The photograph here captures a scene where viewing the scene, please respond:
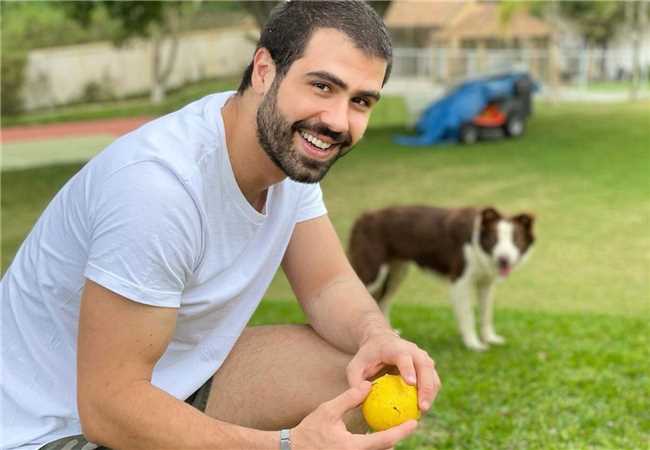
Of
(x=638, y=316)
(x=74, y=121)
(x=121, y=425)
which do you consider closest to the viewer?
(x=121, y=425)

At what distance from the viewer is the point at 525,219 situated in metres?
5.95

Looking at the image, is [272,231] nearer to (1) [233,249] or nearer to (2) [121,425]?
(1) [233,249]

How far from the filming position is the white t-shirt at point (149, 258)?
213 cm

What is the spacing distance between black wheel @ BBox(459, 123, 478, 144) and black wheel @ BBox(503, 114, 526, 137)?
61 cm

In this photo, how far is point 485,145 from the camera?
16.5 metres

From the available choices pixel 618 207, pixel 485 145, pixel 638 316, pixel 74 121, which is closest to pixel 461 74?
pixel 74 121

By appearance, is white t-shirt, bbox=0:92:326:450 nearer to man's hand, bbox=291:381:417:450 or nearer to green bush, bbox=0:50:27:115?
man's hand, bbox=291:381:417:450

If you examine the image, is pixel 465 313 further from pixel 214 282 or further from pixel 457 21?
pixel 457 21

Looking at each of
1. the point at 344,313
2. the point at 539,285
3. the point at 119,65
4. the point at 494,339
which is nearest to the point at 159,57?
the point at 119,65

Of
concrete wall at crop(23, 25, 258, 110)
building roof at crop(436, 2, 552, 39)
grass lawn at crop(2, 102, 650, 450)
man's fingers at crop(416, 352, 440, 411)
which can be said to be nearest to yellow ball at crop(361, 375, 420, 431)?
man's fingers at crop(416, 352, 440, 411)

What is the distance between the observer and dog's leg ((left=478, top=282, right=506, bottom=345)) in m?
6.00

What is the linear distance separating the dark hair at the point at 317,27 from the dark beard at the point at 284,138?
76mm

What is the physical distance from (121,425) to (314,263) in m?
0.89

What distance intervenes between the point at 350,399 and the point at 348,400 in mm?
14
